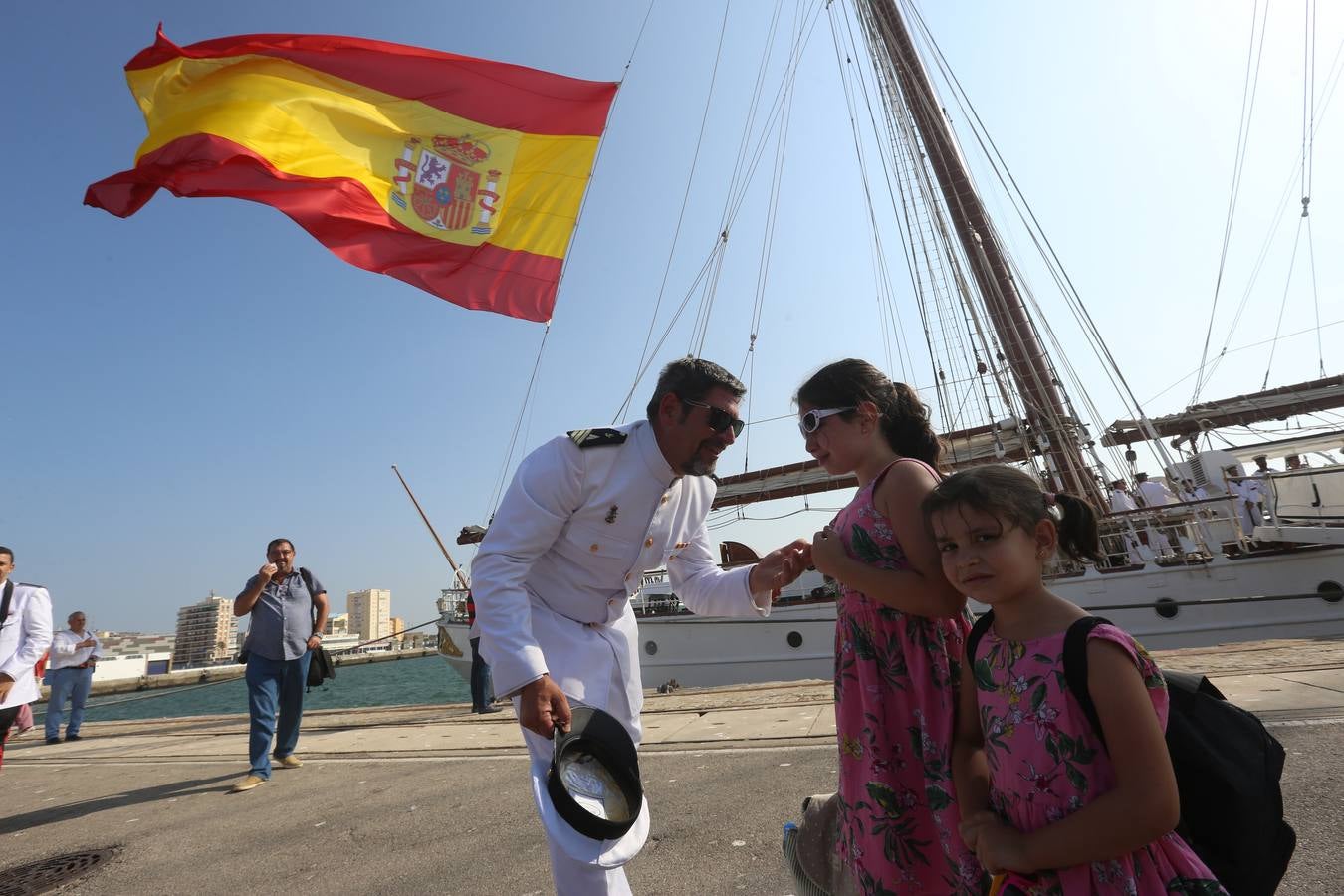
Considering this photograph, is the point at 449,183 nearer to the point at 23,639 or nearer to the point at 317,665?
the point at 317,665

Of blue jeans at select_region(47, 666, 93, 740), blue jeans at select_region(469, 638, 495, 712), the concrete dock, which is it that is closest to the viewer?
the concrete dock

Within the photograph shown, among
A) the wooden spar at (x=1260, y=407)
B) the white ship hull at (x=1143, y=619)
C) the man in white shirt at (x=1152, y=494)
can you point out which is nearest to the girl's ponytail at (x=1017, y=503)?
the white ship hull at (x=1143, y=619)

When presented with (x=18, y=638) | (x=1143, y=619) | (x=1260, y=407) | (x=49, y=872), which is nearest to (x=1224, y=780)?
(x=49, y=872)

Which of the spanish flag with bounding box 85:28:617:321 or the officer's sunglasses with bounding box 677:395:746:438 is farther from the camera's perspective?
the spanish flag with bounding box 85:28:617:321

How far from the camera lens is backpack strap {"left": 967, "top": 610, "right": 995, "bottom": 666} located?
1.45 metres

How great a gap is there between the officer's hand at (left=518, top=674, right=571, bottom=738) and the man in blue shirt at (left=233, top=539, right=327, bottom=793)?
4.06 m

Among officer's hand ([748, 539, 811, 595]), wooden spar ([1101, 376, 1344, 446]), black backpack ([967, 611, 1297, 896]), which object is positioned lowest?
black backpack ([967, 611, 1297, 896])

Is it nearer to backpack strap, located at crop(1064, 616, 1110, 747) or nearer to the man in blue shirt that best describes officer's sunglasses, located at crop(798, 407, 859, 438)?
backpack strap, located at crop(1064, 616, 1110, 747)

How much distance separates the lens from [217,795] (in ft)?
14.0

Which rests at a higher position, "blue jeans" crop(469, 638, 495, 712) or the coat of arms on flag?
the coat of arms on flag

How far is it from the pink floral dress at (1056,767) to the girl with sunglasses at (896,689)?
165mm

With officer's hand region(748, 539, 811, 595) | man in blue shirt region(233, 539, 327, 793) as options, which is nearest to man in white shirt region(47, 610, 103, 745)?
man in blue shirt region(233, 539, 327, 793)

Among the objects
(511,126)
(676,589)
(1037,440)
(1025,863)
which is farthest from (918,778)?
(1037,440)

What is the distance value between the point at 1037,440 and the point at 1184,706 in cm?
1531
